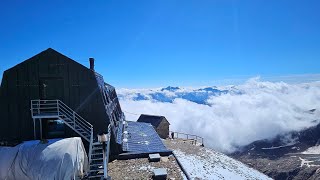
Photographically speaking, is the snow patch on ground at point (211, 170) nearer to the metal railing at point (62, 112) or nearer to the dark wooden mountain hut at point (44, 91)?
the dark wooden mountain hut at point (44, 91)

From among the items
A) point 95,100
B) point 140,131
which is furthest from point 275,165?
point 95,100

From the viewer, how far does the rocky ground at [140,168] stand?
622 inches

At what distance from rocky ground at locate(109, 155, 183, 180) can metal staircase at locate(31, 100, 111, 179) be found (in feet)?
3.70

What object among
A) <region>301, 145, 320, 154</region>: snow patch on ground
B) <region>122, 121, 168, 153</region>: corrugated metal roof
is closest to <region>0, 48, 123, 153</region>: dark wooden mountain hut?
<region>122, 121, 168, 153</region>: corrugated metal roof

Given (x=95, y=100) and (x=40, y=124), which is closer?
(x=40, y=124)

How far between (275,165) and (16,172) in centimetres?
14584

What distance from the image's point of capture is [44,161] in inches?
557

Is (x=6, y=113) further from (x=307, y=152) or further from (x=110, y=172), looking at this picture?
(x=307, y=152)

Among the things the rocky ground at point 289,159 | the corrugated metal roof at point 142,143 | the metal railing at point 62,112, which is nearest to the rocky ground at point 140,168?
the corrugated metal roof at point 142,143

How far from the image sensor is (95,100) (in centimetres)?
1947

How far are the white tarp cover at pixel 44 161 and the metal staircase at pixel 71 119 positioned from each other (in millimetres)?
1125

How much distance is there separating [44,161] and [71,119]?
486 cm

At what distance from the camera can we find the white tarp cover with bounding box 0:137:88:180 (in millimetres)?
13953

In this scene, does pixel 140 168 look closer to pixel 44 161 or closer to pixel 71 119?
pixel 44 161
